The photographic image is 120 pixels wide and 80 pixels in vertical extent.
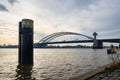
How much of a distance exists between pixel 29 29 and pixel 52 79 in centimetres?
902

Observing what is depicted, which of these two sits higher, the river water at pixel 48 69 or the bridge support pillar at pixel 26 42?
the bridge support pillar at pixel 26 42

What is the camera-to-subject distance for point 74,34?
189 metres

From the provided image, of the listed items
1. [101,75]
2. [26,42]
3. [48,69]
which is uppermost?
[26,42]

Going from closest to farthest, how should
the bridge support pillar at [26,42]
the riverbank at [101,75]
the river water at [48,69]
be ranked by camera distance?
the riverbank at [101,75] → the river water at [48,69] → the bridge support pillar at [26,42]

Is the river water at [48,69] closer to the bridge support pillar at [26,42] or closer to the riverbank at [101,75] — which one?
the bridge support pillar at [26,42]

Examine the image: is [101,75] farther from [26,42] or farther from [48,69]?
[26,42]

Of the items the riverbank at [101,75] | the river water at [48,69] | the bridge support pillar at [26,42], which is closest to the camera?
the riverbank at [101,75]

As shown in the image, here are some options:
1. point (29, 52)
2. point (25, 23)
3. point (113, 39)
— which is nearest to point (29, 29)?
point (25, 23)

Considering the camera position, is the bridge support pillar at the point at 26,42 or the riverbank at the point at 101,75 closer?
the riverbank at the point at 101,75

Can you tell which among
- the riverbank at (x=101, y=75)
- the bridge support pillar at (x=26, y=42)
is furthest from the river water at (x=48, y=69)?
the riverbank at (x=101, y=75)

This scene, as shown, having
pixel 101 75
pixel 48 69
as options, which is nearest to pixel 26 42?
pixel 48 69

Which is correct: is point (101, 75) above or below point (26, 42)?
below

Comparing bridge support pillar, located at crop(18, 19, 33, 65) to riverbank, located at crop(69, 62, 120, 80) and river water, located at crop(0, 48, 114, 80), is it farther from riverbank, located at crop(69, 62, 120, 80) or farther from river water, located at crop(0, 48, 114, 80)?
riverbank, located at crop(69, 62, 120, 80)

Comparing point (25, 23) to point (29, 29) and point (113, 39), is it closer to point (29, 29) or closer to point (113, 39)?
point (29, 29)
